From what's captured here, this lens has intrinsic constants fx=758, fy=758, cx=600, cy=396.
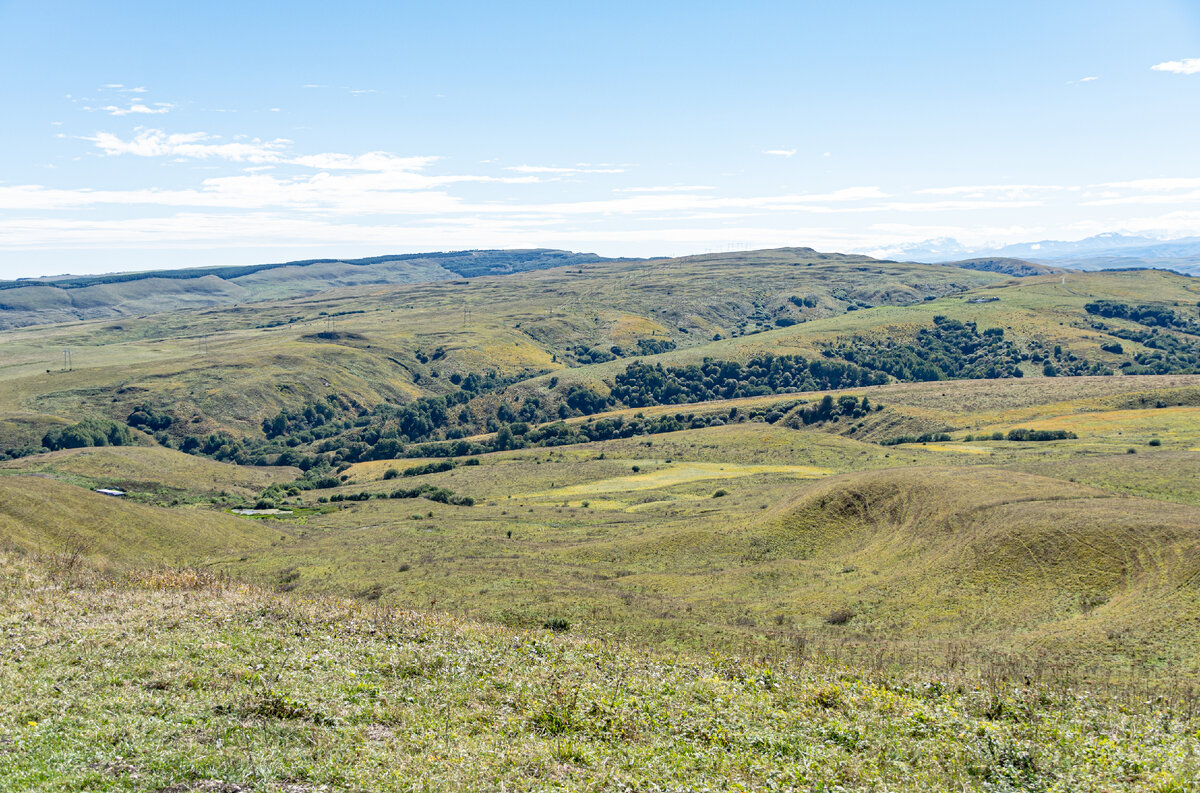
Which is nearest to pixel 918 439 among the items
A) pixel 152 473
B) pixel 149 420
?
pixel 152 473

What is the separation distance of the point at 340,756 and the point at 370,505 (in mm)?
81381

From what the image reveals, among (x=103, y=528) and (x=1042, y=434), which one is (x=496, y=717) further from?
(x=1042, y=434)

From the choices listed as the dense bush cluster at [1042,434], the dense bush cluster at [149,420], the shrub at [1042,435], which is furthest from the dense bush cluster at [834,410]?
the dense bush cluster at [149,420]

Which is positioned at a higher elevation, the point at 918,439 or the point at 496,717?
the point at 496,717

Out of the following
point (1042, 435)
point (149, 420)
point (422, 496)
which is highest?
point (1042, 435)

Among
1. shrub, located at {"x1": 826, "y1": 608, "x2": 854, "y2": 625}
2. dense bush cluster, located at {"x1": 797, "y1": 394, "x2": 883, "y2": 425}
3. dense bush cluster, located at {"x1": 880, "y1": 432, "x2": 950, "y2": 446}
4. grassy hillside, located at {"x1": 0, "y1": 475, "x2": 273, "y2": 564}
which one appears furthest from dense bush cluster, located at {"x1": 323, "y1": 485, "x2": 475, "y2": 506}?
dense bush cluster, located at {"x1": 797, "y1": 394, "x2": 883, "y2": 425}

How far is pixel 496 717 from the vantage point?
711 inches

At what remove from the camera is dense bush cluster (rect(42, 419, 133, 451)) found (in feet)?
495

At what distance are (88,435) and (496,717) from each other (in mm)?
171018

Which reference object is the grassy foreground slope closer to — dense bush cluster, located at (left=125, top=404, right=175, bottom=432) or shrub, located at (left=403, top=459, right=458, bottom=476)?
shrub, located at (left=403, top=459, right=458, bottom=476)

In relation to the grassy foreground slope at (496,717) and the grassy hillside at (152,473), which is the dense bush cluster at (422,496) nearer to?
the grassy hillside at (152,473)

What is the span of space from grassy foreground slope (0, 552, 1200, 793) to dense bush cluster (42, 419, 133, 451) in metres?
153

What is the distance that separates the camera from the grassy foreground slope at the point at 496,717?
48.7 feet

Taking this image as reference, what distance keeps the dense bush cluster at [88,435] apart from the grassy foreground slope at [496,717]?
153406 mm
